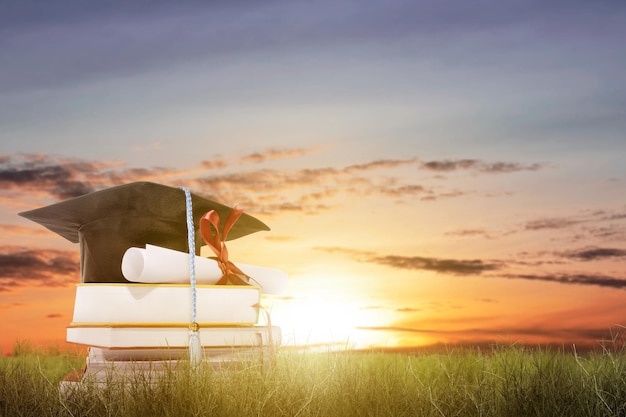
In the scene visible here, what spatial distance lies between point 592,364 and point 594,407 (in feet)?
2.58

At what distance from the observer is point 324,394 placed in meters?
3.78

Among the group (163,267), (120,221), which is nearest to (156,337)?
(163,267)

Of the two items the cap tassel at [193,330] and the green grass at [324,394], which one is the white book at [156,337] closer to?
the cap tassel at [193,330]

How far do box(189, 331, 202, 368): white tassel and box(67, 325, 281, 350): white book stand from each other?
65mm

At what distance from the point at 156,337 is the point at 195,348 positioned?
22 cm

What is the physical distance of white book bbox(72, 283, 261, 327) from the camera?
148 inches

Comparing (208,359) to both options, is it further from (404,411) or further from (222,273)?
(404,411)

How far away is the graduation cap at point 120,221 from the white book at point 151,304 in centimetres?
25

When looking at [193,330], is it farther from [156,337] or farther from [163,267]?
[163,267]

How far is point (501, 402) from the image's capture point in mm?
3846

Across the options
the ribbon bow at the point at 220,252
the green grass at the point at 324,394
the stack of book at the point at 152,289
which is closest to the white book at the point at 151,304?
the stack of book at the point at 152,289

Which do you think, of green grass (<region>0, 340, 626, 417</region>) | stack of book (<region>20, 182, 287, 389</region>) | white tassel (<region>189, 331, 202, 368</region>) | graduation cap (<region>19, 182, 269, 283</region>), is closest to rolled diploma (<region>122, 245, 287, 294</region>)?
stack of book (<region>20, 182, 287, 389</region>)

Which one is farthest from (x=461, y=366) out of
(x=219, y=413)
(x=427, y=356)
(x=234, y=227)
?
(x=219, y=413)

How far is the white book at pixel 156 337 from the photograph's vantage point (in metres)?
3.73
